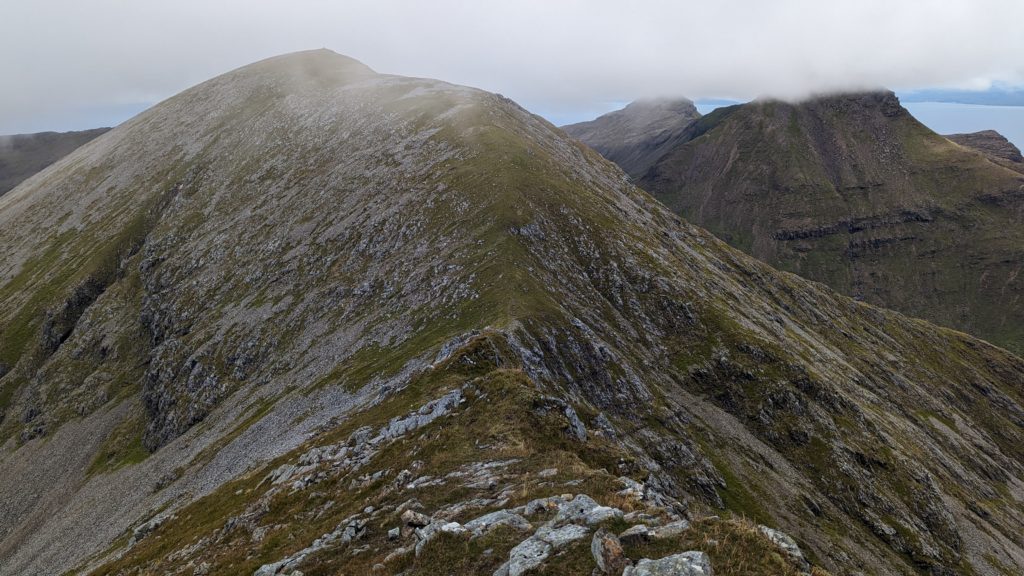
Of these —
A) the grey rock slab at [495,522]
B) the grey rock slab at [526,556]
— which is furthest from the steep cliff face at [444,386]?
the grey rock slab at [495,522]

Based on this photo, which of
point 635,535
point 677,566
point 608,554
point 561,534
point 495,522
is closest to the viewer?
point 677,566

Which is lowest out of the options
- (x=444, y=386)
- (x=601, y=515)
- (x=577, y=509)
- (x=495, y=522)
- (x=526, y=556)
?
(x=444, y=386)

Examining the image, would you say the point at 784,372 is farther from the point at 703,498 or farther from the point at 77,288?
the point at 77,288

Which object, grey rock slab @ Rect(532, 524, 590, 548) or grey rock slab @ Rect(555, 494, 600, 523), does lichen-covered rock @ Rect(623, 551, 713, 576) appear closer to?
grey rock slab @ Rect(532, 524, 590, 548)

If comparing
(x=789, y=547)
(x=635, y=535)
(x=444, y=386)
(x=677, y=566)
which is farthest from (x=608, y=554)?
(x=444, y=386)

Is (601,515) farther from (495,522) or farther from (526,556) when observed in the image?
(495,522)

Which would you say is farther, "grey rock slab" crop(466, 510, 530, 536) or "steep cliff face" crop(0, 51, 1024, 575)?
"steep cliff face" crop(0, 51, 1024, 575)

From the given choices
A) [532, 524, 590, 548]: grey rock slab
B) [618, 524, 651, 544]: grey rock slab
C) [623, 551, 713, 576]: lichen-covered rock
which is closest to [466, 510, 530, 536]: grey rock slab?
[532, 524, 590, 548]: grey rock slab

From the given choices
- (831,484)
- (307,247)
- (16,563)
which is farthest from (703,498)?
(16,563)
